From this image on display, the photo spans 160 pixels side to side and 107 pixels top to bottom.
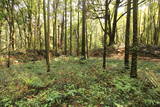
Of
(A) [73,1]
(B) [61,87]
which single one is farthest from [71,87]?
(A) [73,1]

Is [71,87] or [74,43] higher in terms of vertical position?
[74,43]

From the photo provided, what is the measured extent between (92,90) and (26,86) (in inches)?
119

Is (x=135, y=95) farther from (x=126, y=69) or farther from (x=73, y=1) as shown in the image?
(x=73, y=1)

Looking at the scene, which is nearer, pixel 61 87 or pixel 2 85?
pixel 61 87

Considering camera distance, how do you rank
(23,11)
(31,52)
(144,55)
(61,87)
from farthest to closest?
1. (23,11)
2. (31,52)
3. (144,55)
4. (61,87)

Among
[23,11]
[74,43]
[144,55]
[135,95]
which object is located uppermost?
[23,11]

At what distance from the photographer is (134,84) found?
559 centimetres

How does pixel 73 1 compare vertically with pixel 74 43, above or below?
above

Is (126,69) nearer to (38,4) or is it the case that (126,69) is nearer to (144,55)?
(144,55)

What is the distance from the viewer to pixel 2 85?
19.3 ft

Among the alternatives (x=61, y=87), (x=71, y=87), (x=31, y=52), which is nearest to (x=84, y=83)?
(x=71, y=87)

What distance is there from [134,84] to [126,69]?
248cm

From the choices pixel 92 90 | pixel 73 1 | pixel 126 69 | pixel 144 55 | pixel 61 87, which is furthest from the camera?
pixel 73 1

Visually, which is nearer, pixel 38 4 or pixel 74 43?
pixel 38 4
